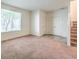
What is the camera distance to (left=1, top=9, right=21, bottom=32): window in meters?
5.98

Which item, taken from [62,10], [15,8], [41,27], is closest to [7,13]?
[15,8]

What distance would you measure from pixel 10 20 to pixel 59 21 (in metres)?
4.26

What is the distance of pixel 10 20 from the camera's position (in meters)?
6.63

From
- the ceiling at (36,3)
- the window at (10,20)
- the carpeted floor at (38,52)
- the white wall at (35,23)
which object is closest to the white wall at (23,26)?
the window at (10,20)

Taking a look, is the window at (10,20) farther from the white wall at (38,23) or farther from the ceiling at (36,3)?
the white wall at (38,23)

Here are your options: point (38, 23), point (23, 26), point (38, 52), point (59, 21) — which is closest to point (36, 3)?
point (38, 23)

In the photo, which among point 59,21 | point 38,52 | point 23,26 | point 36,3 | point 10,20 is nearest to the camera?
point 38,52

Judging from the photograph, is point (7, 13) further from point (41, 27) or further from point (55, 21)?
point (55, 21)

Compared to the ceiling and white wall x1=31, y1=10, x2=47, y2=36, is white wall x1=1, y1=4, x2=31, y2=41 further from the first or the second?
the ceiling

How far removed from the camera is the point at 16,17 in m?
7.32

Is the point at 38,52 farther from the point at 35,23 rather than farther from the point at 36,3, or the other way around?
the point at 35,23

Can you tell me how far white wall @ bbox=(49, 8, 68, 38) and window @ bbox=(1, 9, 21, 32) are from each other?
Result: 11.2ft

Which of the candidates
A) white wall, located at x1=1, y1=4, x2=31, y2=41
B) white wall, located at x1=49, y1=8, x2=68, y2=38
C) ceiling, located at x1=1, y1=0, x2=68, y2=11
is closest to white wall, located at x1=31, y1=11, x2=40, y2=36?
white wall, located at x1=1, y1=4, x2=31, y2=41

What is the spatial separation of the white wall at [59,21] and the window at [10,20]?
341 cm
